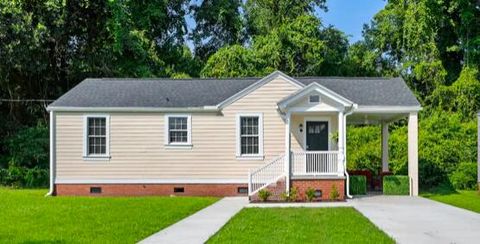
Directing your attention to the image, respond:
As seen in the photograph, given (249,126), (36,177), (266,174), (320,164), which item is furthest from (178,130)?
(36,177)

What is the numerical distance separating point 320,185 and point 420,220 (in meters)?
6.40

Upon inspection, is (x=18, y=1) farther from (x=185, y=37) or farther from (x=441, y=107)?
(x=441, y=107)

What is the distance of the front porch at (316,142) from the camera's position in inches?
771

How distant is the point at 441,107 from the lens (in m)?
32.2

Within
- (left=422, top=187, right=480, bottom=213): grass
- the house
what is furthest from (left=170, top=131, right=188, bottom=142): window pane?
(left=422, top=187, right=480, bottom=213): grass

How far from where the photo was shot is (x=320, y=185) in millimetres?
19531

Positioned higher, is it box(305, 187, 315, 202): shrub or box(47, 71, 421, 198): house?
box(47, 71, 421, 198): house

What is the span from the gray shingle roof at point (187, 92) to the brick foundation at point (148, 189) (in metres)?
3.02

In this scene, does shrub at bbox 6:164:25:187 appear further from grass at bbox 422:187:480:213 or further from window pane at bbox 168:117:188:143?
grass at bbox 422:187:480:213

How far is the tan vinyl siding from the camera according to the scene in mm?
21750

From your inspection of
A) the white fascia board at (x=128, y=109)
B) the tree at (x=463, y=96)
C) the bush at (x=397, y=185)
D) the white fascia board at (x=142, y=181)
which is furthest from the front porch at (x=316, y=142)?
the tree at (x=463, y=96)

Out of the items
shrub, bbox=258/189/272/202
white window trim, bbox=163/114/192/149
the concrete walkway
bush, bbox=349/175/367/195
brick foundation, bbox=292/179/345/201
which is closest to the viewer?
the concrete walkway

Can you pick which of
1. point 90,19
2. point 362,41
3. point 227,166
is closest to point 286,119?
point 227,166

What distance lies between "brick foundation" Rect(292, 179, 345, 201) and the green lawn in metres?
3.32
